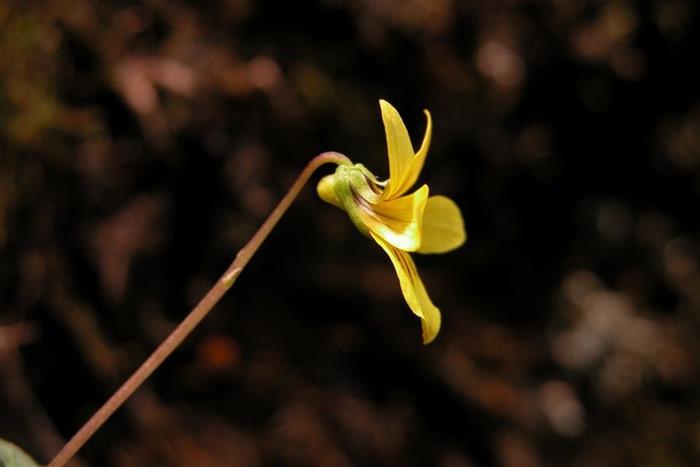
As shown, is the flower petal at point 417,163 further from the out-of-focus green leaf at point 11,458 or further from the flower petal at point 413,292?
the out-of-focus green leaf at point 11,458

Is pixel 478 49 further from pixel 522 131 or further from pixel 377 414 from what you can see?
pixel 377 414

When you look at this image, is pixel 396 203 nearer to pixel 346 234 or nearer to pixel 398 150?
pixel 398 150

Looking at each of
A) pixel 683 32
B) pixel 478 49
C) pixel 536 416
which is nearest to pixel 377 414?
pixel 536 416

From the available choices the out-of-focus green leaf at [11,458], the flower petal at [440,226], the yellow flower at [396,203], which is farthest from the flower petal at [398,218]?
the out-of-focus green leaf at [11,458]

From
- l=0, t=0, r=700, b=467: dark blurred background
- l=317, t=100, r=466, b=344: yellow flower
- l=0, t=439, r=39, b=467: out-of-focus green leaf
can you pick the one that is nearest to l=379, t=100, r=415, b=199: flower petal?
l=317, t=100, r=466, b=344: yellow flower

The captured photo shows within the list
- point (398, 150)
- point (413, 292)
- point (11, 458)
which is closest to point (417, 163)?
point (398, 150)

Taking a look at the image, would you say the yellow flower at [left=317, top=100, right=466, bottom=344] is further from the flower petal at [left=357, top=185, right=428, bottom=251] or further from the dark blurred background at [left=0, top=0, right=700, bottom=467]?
the dark blurred background at [left=0, top=0, right=700, bottom=467]
